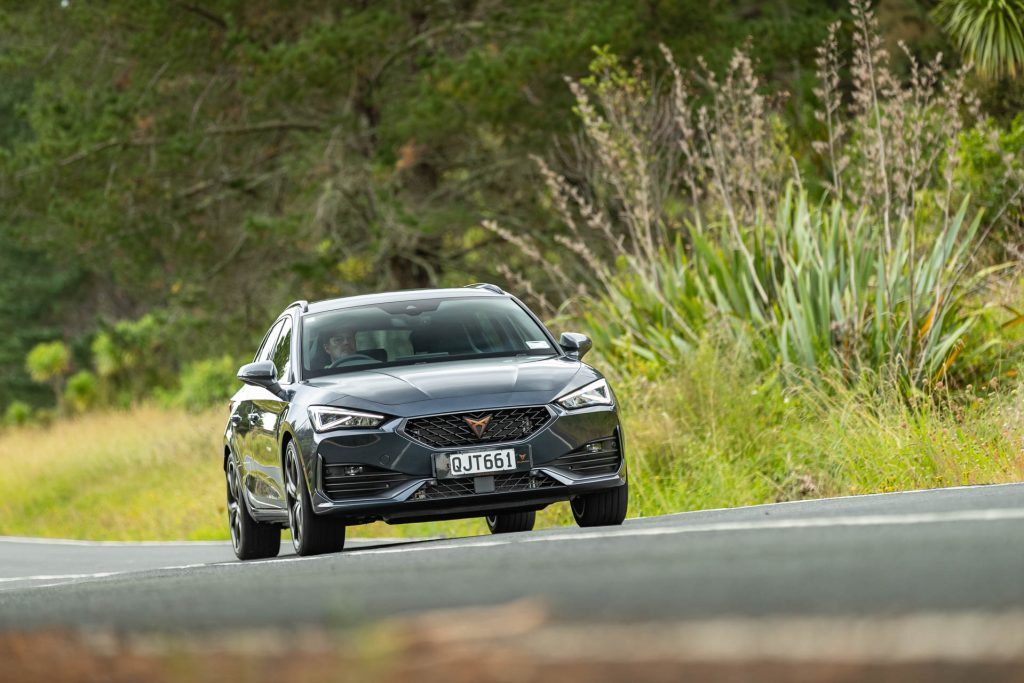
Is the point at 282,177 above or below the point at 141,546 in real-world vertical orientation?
above

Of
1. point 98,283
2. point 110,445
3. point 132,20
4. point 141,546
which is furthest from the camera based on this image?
point 98,283

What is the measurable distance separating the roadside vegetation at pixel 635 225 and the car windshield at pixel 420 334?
2.53 metres

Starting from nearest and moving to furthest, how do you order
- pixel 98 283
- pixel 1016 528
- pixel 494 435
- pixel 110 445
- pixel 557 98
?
pixel 1016 528
pixel 494 435
pixel 557 98
pixel 110 445
pixel 98 283

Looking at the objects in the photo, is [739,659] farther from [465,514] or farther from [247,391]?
[247,391]

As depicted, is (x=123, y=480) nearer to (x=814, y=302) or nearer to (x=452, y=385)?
(x=814, y=302)

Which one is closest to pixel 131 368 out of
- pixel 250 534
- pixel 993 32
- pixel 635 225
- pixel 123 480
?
pixel 123 480

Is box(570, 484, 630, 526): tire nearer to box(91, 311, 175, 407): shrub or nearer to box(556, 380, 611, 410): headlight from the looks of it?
box(556, 380, 611, 410): headlight

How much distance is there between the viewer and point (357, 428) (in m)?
10.5

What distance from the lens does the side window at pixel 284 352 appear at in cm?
1201

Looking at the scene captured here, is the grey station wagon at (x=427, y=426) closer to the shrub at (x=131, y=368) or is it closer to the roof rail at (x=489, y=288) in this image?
the roof rail at (x=489, y=288)

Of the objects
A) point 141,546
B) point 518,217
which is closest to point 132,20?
point 518,217

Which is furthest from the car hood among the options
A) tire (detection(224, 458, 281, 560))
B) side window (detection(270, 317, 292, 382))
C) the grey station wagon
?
tire (detection(224, 458, 281, 560))

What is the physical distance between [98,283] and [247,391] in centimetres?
5602

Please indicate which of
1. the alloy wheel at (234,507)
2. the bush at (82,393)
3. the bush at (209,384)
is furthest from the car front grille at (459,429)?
the bush at (82,393)
